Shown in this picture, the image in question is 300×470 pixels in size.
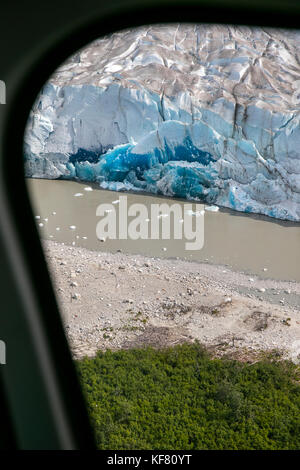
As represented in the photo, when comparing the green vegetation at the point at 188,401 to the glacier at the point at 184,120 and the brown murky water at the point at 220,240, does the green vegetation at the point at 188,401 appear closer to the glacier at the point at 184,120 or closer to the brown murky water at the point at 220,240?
the brown murky water at the point at 220,240

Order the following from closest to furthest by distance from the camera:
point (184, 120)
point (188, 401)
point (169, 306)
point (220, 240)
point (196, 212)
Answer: point (188, 401) < point (169, 306) < point (220, 240) < point (196, 212) < point (184, 120)

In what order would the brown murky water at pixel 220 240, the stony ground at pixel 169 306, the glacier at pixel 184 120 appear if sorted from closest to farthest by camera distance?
the stony ground at pixel 169 306
the brown murky water at pixel 220 240
the glacier at pixel 184 120

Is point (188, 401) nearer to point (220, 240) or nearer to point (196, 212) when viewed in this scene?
point (220, 240)

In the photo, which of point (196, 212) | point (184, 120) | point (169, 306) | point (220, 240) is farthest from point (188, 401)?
point (184, 120)

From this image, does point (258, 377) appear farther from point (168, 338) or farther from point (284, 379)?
point (168, 338)

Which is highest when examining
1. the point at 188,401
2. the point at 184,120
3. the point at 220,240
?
the point at 184,120

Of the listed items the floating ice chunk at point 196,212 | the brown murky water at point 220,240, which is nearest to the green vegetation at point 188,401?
the brown murky water at point 220,240
